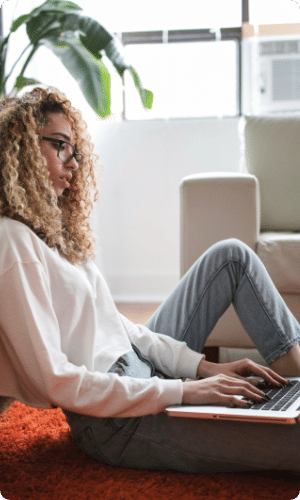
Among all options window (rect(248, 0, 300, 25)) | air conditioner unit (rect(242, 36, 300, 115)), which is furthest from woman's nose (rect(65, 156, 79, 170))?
window (rect(248, 0, 300, 25))

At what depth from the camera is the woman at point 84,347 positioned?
0.86 m

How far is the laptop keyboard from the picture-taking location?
2.97 feet

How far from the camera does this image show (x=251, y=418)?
85 cm

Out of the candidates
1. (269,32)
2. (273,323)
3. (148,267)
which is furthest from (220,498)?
(269,32)

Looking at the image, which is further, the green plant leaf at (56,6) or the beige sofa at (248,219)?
the green plant leaf at (56,6)

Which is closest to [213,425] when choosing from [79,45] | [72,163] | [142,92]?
[72,163]

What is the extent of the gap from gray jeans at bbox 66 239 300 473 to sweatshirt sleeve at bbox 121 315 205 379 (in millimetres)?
58

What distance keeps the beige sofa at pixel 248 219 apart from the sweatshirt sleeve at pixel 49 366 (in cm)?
89

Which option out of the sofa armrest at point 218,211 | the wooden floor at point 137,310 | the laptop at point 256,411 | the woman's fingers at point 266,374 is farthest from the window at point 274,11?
Answer: the laptop at point 256,411

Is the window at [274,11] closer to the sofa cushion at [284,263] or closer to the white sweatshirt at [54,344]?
the sofa cushion at [284,263]

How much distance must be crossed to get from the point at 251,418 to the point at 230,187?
107 cm

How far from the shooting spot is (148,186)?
3.08 m

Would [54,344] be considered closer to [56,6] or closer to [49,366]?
[49,366]

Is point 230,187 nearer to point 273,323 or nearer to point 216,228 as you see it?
point 216,228
